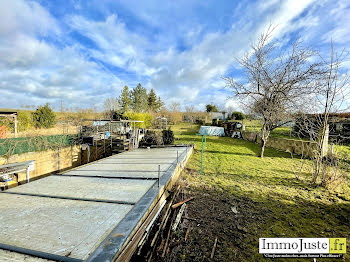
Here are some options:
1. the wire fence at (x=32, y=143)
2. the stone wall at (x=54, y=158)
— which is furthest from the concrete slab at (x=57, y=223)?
the stone wall at (x=54, y=158)

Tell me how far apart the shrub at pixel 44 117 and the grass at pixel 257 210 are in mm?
17041

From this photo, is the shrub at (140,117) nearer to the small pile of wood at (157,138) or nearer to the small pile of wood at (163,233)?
the small pile of wood at (157,138)

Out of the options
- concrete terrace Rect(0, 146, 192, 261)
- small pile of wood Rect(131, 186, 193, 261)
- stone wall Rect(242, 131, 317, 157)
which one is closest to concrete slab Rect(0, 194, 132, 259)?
concrete terrace Rect(0, 146, 192, 261)

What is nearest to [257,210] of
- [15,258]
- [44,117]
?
[15,258]

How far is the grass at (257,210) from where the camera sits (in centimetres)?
244

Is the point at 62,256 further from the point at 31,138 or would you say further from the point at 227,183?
the point at 31,138

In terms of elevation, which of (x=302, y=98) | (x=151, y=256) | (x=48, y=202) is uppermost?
(x=302, y=98)

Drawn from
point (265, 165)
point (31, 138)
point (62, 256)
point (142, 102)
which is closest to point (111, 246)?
point (62, 256)

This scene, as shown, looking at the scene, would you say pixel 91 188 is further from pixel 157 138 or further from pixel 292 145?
pixel 292 145

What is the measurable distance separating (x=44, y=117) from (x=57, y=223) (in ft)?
60.4

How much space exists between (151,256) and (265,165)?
21.1 feet

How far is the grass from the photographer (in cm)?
244

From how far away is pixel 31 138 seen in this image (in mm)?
8242
